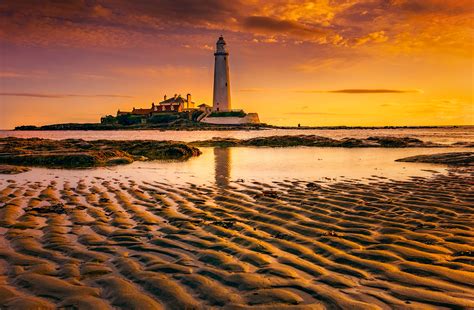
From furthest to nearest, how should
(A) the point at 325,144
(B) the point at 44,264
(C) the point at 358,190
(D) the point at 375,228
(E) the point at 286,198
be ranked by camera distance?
(A) the point at 325,144 → (C) the point at 358,190 → (E) the point at 286,198 → (D) the point at 375,228 → (B) the point at 44,264

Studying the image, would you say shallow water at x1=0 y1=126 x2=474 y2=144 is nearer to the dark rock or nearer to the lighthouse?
the lighthouse

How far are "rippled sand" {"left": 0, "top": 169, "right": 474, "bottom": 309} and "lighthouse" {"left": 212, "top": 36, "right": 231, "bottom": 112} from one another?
101 meters

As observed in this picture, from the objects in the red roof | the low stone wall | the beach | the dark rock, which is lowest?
the beach

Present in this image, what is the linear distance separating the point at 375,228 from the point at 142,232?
3769 mm

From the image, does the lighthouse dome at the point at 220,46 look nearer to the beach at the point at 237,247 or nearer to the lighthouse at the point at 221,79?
the lighthouse at the point at 221,79

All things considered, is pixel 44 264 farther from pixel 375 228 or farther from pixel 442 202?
pixel 442 202

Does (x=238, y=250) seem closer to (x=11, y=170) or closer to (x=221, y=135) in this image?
(x=11, y=170)

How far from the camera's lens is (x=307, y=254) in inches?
197

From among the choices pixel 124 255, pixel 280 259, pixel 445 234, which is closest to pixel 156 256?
pixel 124 255

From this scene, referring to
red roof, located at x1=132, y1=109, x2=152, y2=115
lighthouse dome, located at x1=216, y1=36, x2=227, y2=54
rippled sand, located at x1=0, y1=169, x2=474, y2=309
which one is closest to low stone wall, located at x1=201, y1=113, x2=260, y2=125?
lighthouse dome, located at x1=216, y1=36, x2=227, y2=54

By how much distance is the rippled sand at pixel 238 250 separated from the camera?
371 cm

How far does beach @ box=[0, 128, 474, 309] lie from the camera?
12.2ft

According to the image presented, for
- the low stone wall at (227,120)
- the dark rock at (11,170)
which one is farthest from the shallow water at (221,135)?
the dark rock at (11,170)

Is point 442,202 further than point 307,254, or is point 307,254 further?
point 442,202
